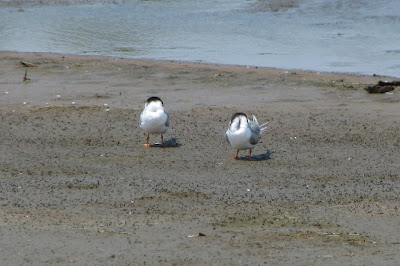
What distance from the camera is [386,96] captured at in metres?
14.7

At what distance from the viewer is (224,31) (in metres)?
24.5

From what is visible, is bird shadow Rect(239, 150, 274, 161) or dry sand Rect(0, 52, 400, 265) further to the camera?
bird shadow Rect(239, 150, 274, 161)

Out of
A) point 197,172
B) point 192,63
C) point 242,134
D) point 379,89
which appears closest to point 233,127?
point 242,134

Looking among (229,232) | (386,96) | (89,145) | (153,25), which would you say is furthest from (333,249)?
(153,25)

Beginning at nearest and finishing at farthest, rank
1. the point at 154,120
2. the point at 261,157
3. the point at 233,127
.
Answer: the point at 233,127 < the point at 261,157 < the point at 154,120

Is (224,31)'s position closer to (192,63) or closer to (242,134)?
(192,63)

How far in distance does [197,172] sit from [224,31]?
569 inches

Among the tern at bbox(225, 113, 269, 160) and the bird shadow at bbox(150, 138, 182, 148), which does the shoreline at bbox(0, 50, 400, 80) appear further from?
the tern at bbox(225, 113, 269, 160)

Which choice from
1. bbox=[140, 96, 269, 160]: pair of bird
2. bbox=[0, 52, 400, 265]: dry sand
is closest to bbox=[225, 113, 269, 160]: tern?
bbox=[140, 96, 269, 160]: pair of bird

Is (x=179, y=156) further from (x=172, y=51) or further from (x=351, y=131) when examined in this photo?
(x=172, y=51)

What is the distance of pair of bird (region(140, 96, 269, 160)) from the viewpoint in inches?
434

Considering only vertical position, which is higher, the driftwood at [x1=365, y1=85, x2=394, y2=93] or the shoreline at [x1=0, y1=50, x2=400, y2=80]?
the shoreline at [x1=0, y1=50, x2=400, y2=80]

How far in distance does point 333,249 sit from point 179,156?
13.4 ft

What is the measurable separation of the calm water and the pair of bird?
6.77 m
